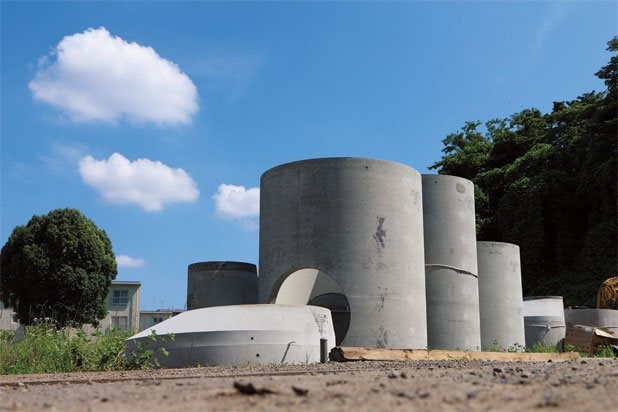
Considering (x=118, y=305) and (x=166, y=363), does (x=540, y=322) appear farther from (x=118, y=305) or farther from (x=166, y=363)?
Answer: (x=118, y=305)

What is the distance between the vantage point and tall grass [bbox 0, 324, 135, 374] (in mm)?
9570

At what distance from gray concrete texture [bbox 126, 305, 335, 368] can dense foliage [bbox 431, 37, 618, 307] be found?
22.0m

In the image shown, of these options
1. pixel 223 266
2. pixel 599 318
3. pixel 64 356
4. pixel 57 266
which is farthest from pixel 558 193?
pixel 64 356

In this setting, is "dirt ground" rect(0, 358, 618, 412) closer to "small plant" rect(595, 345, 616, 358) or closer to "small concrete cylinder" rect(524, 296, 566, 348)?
"small plant" rect(595, 345, 616, 358)

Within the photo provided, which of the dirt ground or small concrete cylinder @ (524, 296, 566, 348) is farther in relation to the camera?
small concrete cylinder @ (524, 296, 566, 348)

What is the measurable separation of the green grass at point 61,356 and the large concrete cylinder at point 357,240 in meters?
4.61

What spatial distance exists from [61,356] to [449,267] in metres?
9.81

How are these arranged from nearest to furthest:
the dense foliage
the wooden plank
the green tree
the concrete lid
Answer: the wooden plank, the concrete lid, the dense foliage, the green tree

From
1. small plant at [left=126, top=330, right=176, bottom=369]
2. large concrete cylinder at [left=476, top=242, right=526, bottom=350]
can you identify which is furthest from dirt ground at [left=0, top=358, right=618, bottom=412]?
large concrete cylinder at [left=476, top=242, right=526, bottom=350]

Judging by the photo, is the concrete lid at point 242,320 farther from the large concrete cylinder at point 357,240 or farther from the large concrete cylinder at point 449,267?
the large concrete cylinder at point 449,267

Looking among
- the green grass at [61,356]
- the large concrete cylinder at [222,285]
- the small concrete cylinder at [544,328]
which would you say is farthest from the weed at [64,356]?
the small concrete cylinder at [544,328]

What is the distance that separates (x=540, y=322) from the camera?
22.4 metres

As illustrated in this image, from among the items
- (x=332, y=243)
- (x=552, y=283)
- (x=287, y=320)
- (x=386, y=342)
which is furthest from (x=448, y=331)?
(x=552, y=283)

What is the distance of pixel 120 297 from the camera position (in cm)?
4825
